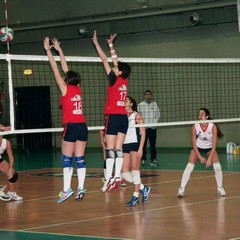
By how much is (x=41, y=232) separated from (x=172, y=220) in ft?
6.41

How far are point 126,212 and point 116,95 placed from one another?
1941 mm

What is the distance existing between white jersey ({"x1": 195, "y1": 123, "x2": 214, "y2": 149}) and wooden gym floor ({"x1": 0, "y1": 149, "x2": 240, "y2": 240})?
935 millimetres

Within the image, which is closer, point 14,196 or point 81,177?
point 81,177

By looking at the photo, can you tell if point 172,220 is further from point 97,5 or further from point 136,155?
point 97,5

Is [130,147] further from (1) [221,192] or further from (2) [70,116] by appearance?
(2) [70,116]

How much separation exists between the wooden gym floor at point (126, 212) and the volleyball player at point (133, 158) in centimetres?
21

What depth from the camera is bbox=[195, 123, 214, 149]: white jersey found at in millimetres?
14383

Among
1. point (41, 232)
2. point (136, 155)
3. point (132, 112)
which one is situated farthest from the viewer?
point (132, 112)

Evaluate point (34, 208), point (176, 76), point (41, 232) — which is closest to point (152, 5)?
point (176, 76)

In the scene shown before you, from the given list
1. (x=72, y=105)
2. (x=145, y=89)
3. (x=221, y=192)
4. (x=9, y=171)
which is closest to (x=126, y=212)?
(x=72, y=105)

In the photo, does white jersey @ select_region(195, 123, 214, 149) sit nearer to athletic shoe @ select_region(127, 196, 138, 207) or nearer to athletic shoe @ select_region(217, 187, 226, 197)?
athletic shoe @ select_region(217, 187, 226, 197)

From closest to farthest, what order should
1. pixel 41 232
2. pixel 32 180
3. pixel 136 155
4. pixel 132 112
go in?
pixel 41 232 → pixel 136 155 → pixel 132 112 → pixel 32 180

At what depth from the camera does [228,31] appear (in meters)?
28.0

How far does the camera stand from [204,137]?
14.4 meters
